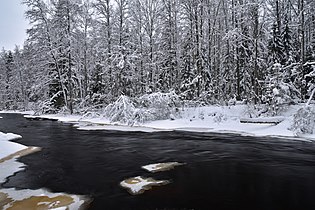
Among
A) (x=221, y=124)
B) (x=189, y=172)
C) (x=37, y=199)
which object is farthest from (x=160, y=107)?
(x=37, y=199)

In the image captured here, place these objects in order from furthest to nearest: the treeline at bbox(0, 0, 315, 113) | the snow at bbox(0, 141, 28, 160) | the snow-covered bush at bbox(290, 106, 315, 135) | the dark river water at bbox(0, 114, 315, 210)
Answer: the treeline at bbox(0, 0, 315, 113)
the snow-covered bush at bbox(290, 106, 315, 135)
the snow at bbox(0, 141, 28, 160)
the dark river water at bbox(0, 114, 315, 210)

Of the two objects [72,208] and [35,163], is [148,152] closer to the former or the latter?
[35,163]

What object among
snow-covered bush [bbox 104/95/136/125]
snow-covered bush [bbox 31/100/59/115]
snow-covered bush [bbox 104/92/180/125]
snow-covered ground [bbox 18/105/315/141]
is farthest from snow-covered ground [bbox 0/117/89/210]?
snow-covered bush [bbox 31/100/59/115]

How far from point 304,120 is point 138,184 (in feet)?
34.0

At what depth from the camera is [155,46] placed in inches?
1395

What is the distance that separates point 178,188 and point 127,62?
69.7ft

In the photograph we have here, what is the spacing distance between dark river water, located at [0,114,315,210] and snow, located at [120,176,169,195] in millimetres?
240

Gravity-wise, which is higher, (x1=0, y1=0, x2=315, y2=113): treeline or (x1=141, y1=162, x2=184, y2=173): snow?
(x1=0, y1=0, x2=315, y2=113): treeline

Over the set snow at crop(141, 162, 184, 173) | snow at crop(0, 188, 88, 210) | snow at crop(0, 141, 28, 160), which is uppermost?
snow at crop(0, 141, 28, 160)

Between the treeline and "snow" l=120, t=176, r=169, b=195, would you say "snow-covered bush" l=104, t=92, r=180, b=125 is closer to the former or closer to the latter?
the treeline

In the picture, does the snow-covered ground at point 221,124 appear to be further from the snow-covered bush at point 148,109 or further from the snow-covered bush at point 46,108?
the snow-covered bush at point 46,108

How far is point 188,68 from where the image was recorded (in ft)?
101

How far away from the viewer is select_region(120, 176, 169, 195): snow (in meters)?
6.81

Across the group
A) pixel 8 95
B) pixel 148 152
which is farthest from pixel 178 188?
pixel 8 95
